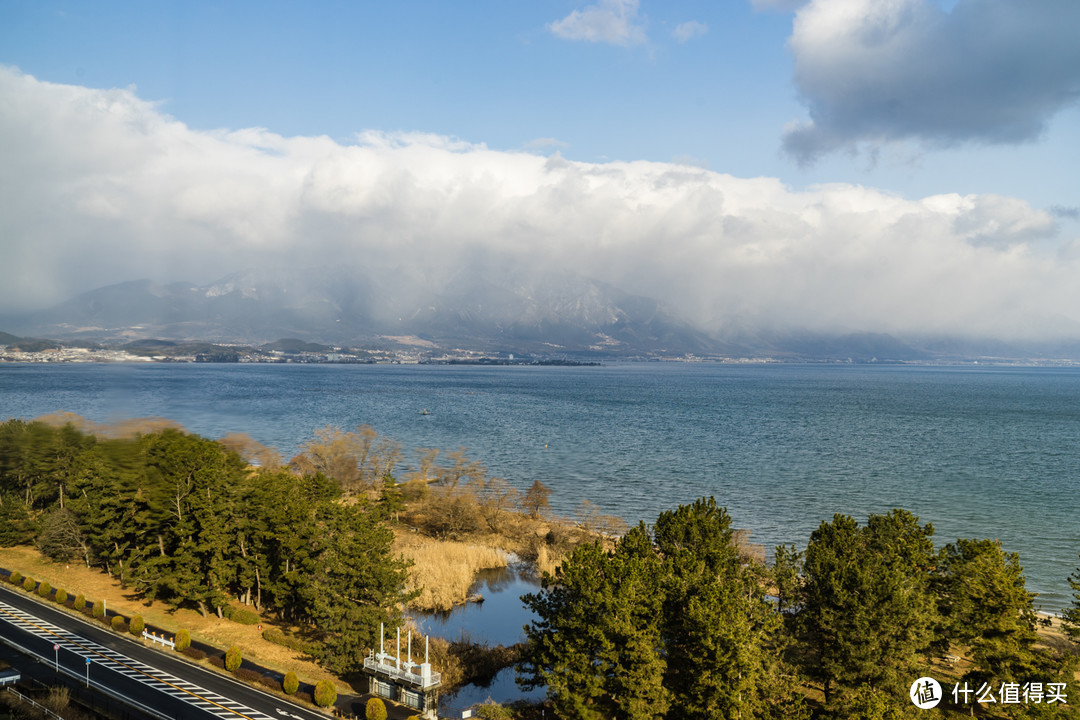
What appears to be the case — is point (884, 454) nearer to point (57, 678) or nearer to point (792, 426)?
point (792, 426)

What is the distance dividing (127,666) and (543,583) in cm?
2250

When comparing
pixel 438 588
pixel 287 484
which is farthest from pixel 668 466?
pixel 287 484

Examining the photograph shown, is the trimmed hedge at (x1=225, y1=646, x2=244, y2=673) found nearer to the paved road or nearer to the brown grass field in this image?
the paved road

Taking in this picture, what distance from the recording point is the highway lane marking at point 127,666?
2980cm

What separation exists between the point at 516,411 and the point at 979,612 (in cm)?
12582

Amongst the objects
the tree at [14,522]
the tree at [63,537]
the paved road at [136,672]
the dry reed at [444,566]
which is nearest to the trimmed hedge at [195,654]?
the paved road at [136,672]

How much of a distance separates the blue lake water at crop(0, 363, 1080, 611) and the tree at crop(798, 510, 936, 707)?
23.9 m

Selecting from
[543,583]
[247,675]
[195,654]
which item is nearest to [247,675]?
[247,675]

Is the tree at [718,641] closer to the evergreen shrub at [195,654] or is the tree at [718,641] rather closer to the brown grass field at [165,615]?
the brown grass field at [165,615]

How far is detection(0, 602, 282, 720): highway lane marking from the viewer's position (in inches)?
1173

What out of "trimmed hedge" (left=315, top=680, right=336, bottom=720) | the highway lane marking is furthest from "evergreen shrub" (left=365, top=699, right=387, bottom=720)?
the highway lane marking

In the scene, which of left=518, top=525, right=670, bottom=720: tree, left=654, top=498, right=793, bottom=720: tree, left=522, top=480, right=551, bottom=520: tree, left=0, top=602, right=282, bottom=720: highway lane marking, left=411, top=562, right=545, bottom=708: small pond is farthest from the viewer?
left=522, top=480, right=551, bottom=520: tree

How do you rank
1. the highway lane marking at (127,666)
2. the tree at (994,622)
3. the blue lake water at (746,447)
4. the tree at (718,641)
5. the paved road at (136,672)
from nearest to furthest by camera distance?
1. the tree at (718,641)
2. the tree at (994,622)
3. the paved road at (136,672)
4. the highway lane marking at (127,666)
5. the blue lake water at (746,447)

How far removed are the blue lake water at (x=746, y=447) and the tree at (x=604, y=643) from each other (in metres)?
33.2
